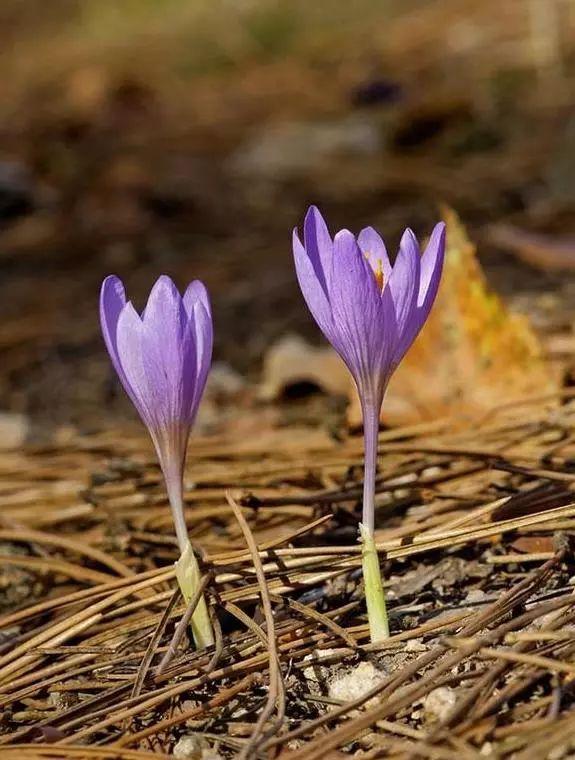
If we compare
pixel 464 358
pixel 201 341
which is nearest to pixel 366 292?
pixel 201 341

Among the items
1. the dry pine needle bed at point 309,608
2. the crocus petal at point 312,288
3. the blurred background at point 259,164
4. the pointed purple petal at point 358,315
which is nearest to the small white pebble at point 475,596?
the dry pine needle bed at point 309,608

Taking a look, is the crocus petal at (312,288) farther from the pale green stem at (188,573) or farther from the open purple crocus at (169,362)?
the pale green stem at (188,573)

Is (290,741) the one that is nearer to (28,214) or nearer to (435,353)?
(435,353)

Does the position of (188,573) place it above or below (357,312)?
below

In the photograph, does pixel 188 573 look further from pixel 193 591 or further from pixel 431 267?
pixel 431 267

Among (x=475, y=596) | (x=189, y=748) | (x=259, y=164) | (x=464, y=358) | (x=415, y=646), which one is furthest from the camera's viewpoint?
(x=259, y=164)
